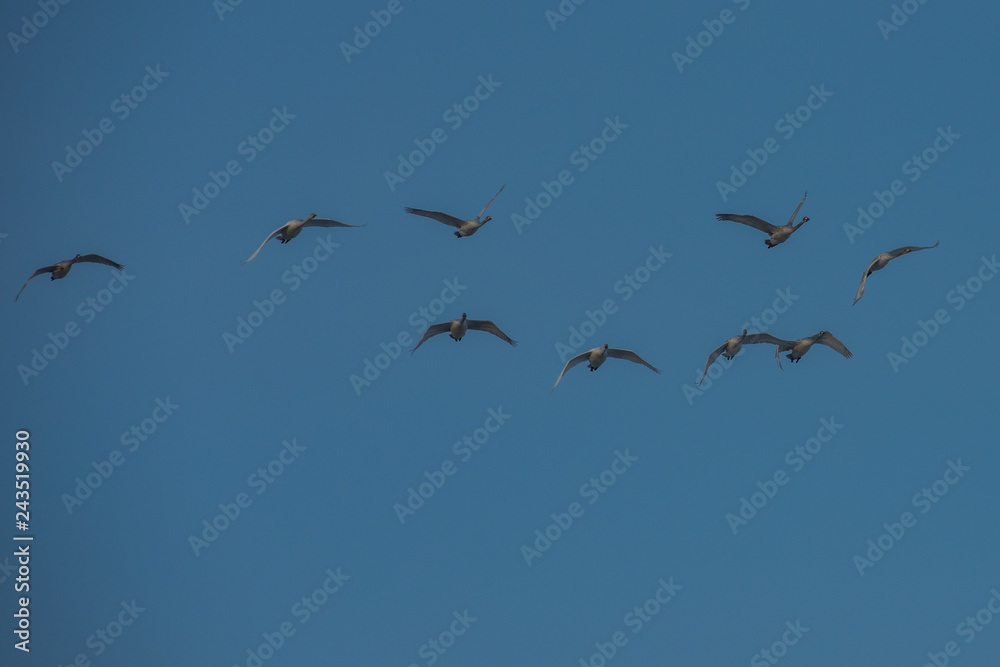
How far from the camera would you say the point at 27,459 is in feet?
190

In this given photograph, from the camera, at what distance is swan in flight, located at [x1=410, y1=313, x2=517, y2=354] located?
4606cm

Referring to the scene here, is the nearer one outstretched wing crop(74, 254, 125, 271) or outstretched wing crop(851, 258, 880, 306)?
outstretched wing crop(851, 258, 880, 306)

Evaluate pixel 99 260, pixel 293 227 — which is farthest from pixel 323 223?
pixel 99 260

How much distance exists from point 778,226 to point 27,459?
38.5 metres

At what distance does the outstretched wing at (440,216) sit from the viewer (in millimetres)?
43347

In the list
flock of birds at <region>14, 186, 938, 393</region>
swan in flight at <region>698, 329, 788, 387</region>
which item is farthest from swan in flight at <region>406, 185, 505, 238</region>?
swan in flight at <region>698, 329, 788, 387</region>

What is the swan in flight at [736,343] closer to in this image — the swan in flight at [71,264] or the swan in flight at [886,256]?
the swan in flight at [886,256]

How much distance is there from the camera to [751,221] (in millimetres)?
44875

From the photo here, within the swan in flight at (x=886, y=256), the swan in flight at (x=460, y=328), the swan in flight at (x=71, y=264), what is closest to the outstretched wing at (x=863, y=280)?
the swan in flight at (x=886, y=256)

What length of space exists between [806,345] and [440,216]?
1547 centimetres

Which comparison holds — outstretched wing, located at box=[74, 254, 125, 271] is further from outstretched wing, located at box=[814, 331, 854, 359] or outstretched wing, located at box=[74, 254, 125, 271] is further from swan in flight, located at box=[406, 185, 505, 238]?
outstretched wing, located at box=[814, 331, 854, 359]

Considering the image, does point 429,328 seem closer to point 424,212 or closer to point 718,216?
point 424,212

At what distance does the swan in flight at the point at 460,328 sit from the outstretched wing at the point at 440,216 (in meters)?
3.69

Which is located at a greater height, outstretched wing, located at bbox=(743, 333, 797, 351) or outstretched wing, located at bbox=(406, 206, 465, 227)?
outstretched wing, located at bbox=(743, 333, 797, 351)
